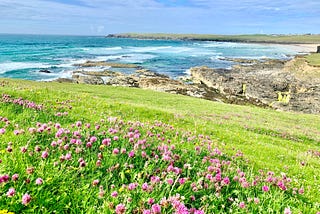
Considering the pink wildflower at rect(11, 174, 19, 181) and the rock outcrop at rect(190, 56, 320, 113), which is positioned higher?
the pink wildflower at rect(11, 174, 19, 181)

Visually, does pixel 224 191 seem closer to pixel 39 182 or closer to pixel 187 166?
pixel 187 166

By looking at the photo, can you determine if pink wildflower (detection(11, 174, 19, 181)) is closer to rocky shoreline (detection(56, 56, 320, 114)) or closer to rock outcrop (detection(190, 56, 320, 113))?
rocky shoreline (detection(56, 56, 320, 114))

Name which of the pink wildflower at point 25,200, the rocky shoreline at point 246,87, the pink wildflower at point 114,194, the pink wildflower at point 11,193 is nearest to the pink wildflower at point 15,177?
the pink wildflower at point 11,193

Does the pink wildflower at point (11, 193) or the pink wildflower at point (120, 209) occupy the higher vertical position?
the pink wildflower at point (11, 193)

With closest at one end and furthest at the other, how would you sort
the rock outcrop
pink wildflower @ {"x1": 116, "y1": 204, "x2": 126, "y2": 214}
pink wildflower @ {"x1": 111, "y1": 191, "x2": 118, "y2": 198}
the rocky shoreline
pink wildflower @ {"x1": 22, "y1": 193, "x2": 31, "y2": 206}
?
1. pink wildflower @ {"x1": 22, "y1": 193, "x2": 31, "y2": 206}
2. pink wildflower @ {"x1": 116, "y1": 204, "x2": 126, "y2": 214}
3. pink wildflower @ {"x1": 111, "y1": 191, "x2": 118, "y2": 198}
4. the rock outcrop
5. the rocky shoreline

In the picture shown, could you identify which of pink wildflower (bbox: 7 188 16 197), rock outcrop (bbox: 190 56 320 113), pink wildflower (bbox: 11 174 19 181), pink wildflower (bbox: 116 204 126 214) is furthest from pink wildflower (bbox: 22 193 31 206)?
rock outcrop (bbox: 190 56 320 113)

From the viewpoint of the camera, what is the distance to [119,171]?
14.9 feet

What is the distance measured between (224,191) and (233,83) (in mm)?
63912

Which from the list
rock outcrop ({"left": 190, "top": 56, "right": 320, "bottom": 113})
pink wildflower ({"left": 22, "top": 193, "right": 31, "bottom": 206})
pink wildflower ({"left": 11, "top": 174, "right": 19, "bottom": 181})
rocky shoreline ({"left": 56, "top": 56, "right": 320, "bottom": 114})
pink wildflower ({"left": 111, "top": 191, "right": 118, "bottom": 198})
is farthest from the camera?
rocky shoreline ({"left": 56, "top": 56, "right": 320, "bottom": 114})

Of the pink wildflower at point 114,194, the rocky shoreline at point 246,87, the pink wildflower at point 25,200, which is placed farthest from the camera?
the rocky shoreline at point 246,87

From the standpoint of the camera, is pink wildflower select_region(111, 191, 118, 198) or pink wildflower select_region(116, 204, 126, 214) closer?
pink wildflower select_region(116, 204, 126, 214)

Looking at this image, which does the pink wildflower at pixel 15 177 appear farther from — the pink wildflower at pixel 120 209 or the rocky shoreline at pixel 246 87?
the rocky shoreline at pixel 246 87

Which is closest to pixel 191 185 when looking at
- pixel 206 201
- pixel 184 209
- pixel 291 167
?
pixel 206 201

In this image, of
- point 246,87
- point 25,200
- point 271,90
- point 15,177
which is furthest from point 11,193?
point 271,90
